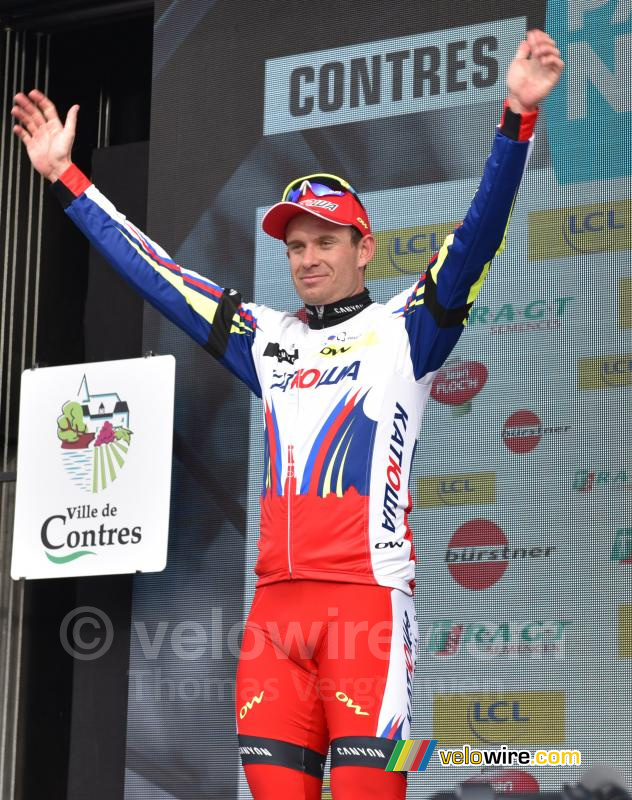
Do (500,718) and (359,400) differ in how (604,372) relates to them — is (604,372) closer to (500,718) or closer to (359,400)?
(500,718)

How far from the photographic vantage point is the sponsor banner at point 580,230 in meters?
3.64

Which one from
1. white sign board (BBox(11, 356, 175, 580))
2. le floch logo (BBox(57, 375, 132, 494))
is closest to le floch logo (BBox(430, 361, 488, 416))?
white sign board (BBox(11, 356, 175, 580))

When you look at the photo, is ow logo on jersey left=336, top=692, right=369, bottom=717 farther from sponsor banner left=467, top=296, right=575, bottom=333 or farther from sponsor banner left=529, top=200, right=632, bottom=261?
sponsor banner left=529, top=200, right=632, bottom=261

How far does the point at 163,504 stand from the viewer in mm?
3977

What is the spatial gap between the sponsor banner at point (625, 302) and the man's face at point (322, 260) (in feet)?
3.64

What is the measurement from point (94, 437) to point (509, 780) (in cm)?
161

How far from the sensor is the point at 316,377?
2.62m

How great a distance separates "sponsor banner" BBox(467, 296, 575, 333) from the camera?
3680mm

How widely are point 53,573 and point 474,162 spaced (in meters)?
1.75

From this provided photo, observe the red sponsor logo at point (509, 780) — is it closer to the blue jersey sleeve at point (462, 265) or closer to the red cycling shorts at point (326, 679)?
the red cycling shorts at point (326, 679)

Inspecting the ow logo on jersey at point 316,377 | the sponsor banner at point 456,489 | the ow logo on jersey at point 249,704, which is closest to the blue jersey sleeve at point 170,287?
the ow logo on jersey at point 316,377

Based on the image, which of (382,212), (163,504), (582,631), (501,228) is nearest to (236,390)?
(163,504)

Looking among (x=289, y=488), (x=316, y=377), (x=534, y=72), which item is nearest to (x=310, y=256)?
(x=316, y=377)

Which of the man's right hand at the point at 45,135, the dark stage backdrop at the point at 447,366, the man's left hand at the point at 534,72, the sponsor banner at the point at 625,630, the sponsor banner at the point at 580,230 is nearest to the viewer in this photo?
the man's left hand at the point at 534,72
